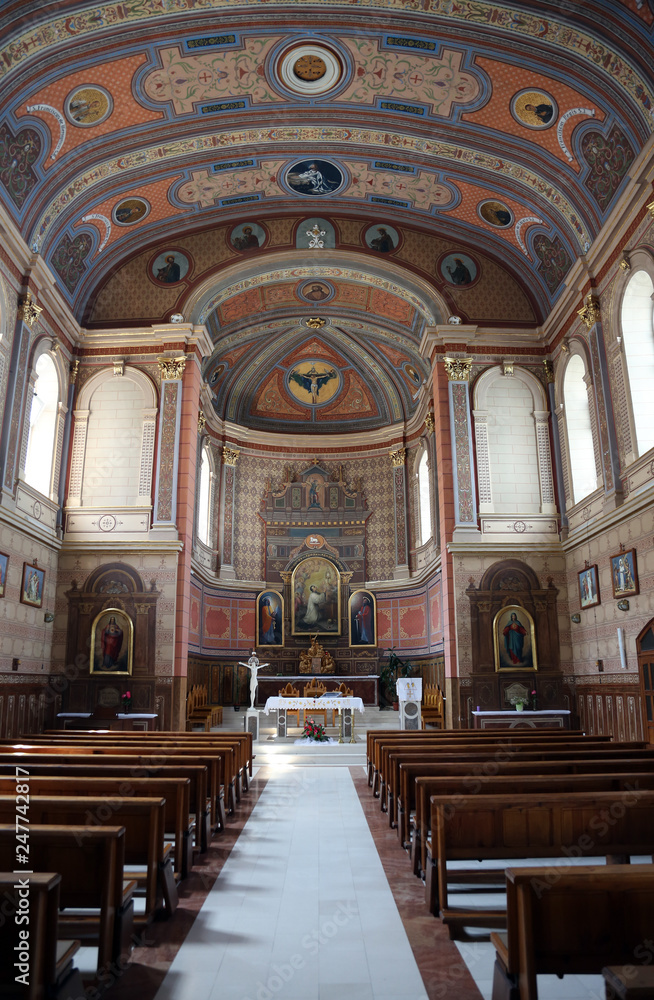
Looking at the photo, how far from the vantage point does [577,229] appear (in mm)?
18219

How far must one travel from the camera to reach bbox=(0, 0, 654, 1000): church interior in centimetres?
1513

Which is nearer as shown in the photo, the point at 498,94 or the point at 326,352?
the point at 498,94

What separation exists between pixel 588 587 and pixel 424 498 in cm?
1047

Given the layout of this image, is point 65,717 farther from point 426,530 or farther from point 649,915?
point 649,915

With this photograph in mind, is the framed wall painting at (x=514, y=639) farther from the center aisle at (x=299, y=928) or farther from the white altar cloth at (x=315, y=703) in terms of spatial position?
the center aisle at (x=299, y=928)

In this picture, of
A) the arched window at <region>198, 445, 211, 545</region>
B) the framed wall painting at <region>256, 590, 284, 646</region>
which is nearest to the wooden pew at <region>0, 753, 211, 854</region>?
the arched window at <region>198, 445, 211, 545</region>

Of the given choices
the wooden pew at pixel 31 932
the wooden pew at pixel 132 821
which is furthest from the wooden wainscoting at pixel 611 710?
the wooden pew at pixel 31 932

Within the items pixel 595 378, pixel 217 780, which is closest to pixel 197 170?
pixel 595 378

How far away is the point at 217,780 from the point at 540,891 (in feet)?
19.3

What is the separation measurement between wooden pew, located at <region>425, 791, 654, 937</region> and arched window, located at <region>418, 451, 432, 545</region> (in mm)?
21562

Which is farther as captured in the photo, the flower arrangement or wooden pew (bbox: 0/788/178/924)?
the flower arrangement

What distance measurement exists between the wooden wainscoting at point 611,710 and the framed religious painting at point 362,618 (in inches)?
428

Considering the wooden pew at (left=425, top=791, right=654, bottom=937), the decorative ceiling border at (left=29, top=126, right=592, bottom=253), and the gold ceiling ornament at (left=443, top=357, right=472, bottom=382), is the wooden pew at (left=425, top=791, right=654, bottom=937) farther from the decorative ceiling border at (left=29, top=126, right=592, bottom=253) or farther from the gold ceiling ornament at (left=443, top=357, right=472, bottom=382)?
the gold ceiling ornament at (left=443, top=357, right=472, bottom=382)

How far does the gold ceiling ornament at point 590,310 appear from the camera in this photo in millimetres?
17500
